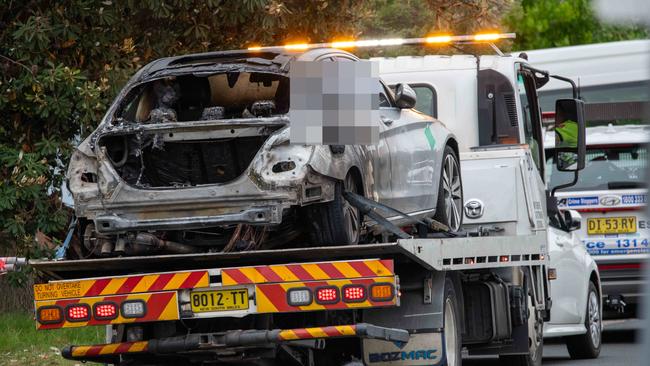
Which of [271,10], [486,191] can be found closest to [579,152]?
[486,191]

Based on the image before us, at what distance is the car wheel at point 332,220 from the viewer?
8.12 m

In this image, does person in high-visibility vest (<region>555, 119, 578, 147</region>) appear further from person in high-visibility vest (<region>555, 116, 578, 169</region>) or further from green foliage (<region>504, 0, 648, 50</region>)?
green foliage (<region>504, 0, 648, 50</region>)

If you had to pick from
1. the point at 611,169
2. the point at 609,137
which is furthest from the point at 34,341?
the point at 609,137

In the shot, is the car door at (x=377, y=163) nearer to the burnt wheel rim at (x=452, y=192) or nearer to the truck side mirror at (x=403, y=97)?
the truck side mirror at (x=403, y=97)

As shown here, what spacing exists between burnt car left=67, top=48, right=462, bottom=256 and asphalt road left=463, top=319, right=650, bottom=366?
4.24 meters

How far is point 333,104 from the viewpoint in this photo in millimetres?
8281

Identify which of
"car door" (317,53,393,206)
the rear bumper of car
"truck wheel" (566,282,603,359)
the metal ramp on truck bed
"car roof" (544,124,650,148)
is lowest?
"truck wheel" (566,282,603,359)

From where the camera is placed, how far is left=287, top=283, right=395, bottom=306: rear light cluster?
25.5 ft

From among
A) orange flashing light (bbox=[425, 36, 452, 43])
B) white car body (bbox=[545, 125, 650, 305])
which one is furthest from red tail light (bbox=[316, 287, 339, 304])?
white car body (bbox=[545, 125, 650, 305])

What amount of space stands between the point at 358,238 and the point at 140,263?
4.36 ft

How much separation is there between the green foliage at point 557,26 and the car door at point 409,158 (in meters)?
36.6

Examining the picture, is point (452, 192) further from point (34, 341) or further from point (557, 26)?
point (557, 26)

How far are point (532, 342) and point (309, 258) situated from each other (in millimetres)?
3966

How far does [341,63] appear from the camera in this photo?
8.73 metres
